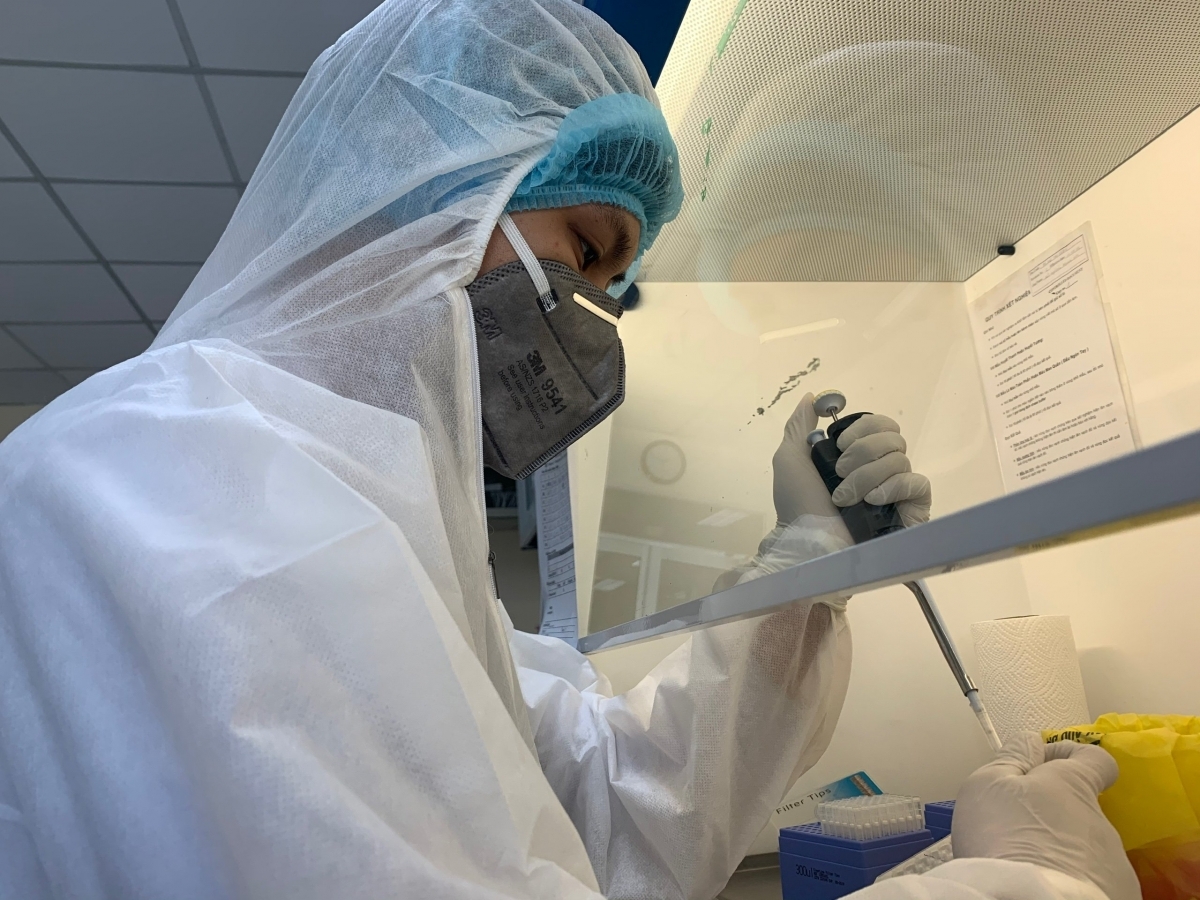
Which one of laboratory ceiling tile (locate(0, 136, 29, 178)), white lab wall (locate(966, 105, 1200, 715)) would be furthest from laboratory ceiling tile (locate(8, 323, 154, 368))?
white lab wall (locate(966, 105, 1200, 715))

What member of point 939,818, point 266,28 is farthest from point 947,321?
point 266,28

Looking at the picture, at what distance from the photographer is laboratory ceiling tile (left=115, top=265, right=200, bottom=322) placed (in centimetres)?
248

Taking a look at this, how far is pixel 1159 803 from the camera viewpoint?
0.53 meters

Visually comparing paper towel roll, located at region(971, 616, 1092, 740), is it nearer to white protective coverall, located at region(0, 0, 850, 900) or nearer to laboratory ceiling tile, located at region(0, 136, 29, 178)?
white protective coverall, located at region(0, 0, 850, 900)

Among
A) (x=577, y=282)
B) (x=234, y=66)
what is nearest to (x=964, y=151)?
(x=577, y=282)

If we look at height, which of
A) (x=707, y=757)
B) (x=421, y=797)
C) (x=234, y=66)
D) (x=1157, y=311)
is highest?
(x=234, y=66)

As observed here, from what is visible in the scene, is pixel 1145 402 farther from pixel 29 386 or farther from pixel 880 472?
pixel 29 386

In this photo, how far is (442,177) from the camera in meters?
0.79

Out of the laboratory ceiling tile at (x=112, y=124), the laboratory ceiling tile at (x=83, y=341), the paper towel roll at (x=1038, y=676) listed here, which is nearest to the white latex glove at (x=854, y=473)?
the paper towel roll at (x=1038, y=676)

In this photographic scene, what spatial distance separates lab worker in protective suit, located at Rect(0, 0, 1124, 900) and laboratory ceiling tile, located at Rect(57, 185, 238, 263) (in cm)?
156

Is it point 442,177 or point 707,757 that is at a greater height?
point 442,177

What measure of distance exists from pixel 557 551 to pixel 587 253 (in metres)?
0.96

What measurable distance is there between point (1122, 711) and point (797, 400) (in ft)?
1.42

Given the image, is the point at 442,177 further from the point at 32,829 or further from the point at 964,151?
the point at 32,829
